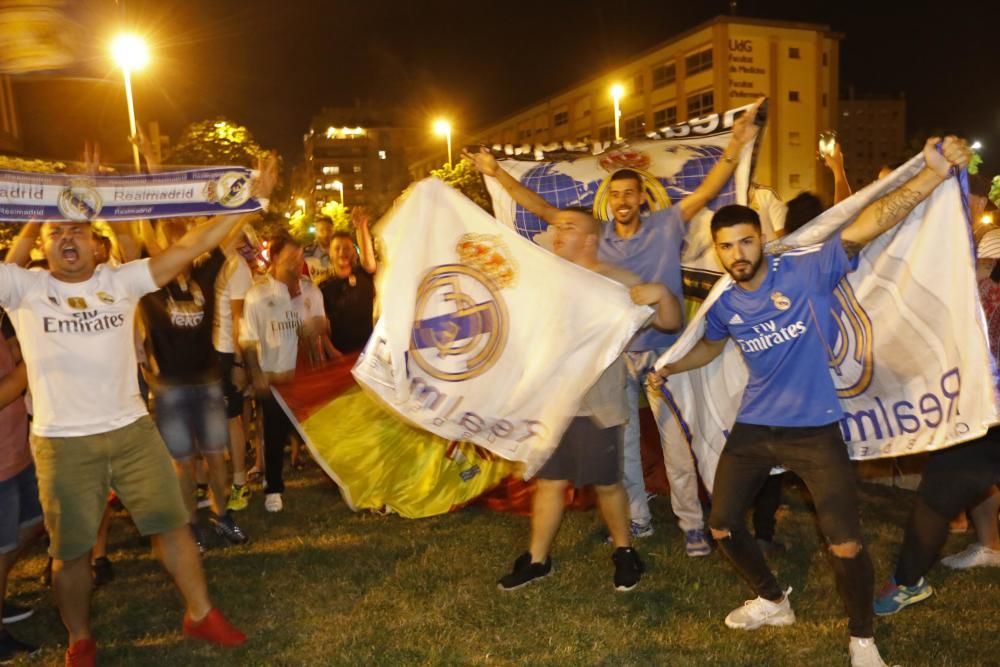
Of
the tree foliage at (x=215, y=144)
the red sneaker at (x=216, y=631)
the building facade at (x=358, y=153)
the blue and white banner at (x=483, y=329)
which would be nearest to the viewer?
the red sneaker at (x=216, y=631)

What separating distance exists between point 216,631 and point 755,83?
48388mm

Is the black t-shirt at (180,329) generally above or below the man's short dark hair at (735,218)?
below

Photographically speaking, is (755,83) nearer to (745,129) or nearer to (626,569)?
(745,129)

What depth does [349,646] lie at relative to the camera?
422cm

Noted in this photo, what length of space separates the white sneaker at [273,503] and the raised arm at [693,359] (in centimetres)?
382

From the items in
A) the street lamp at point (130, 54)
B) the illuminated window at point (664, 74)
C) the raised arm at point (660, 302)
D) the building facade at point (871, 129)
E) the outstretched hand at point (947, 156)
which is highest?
the building facade at point (871, 129)

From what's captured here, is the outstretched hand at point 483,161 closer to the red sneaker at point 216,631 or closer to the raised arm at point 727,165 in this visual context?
the raised arm at point 727,165

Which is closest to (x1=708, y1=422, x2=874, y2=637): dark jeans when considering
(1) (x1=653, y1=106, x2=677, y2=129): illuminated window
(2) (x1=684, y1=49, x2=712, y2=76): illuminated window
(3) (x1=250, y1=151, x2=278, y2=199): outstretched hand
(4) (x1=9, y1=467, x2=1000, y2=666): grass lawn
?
(4) (x1=9, y1=467, x2=1000, y2=666): grass lawn

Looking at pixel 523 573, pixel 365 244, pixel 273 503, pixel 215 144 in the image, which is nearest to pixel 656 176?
pixel 365 244

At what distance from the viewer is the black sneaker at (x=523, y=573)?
4840 millimetres

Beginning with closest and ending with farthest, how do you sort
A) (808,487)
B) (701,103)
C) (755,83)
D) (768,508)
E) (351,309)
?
(808,487), (768,508), (351,309), (755,83), (701,103)

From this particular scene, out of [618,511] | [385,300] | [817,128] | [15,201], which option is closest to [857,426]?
[618,511]

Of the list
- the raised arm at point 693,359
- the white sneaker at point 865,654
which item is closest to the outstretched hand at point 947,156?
the raised arm at point 693,359

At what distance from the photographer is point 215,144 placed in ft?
105
